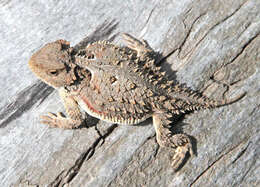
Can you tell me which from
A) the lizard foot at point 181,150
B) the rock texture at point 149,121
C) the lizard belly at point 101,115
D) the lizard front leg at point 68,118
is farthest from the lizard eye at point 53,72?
the lizard foot at point 181,150

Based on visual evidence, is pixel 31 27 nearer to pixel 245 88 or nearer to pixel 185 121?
pixel 185 121

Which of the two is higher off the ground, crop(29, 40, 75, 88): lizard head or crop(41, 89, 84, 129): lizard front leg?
crop(29, 40, 75, 88): lizard head

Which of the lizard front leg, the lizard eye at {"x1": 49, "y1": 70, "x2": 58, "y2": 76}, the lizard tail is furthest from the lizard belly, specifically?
the lizard tail

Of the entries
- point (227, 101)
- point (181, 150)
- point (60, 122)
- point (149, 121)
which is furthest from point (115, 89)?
point (227, 101)

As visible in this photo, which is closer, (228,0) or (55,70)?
(55,70)

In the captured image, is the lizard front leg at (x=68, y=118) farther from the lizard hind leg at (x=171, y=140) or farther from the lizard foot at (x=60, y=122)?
the lizard hind leg at (x=171, y=140)

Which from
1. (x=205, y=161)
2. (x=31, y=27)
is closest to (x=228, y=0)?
(x=205, y=161)

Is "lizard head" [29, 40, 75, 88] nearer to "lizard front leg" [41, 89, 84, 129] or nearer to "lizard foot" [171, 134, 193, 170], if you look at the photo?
"lizard front leg" [41, 89, 84, 129]
